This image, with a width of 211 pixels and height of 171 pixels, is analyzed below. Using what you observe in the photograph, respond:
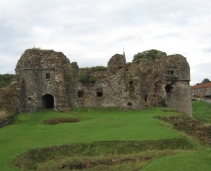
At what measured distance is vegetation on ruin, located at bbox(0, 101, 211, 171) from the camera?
38.2 ft

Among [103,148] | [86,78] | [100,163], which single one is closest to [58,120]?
[86,78]

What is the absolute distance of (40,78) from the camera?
89.5ft

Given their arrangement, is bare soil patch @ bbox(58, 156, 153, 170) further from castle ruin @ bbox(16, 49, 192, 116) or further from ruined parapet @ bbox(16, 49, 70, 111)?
ruined parapet @ bbox(16, 49, 70, 111)

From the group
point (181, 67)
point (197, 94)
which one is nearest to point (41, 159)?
point (181, 67)

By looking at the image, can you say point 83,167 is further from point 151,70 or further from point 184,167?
point 151,70

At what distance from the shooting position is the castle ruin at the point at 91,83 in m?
27.0

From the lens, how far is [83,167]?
12.4 m

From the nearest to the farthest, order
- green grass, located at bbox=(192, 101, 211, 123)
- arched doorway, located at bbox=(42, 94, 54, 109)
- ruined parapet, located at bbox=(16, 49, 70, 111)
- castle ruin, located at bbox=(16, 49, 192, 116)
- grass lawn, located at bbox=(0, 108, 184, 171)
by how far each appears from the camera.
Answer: grass lawn, located at bbox=(0, 108, 184, 171)
ruined parapet, located at bbox=(16, 49, 70, 111)
castle ruin, located at bbox=(16, 49, 192, 116)
arched doorway, located at bbox=(42, 94, 54, 109)
green grass, located at bbox=(192, 101, 211, 123)

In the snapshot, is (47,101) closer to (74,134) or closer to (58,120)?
(58,120)

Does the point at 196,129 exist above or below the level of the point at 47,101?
below

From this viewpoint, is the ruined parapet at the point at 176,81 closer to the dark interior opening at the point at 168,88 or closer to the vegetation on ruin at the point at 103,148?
the dark interior opening at the point at 168,88

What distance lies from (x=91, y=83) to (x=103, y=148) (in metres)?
14.9

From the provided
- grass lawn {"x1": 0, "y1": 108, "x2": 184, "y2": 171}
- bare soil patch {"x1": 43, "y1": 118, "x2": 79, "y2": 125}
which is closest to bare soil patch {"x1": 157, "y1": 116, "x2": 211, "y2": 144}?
grass lawn {"x1": 0, "y1": 108, "x2": 184, "y2": 171}

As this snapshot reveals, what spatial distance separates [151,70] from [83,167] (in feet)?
73.4
